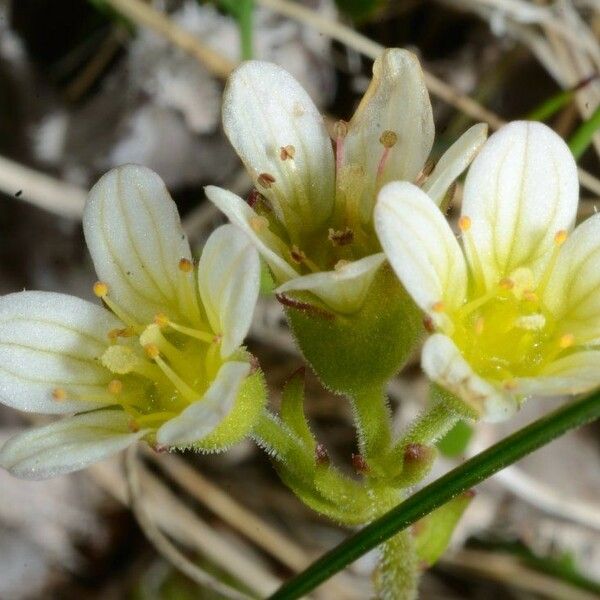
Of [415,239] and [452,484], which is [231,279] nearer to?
[415,239]

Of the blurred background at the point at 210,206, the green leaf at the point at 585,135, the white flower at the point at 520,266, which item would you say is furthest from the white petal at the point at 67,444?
the green leaf at the point at 585,135

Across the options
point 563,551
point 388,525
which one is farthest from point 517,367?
point 563,551

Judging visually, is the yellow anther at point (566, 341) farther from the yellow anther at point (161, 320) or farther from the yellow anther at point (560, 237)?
the yellow anther at point (161, 320)

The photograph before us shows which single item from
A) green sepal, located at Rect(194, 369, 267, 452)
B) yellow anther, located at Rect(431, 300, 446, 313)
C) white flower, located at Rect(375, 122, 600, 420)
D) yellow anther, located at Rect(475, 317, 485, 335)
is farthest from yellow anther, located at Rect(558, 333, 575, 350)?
green sepal, located at Rect(194, 369, 267, 452)

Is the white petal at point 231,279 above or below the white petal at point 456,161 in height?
below

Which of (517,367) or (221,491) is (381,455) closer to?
(517,367)

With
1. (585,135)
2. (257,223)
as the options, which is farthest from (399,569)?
(585,135)
